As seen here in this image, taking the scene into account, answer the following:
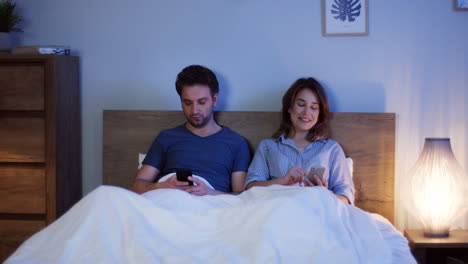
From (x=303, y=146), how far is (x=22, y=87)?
1.56 m

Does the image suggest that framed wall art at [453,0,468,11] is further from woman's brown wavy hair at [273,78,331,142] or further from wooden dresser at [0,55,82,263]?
wooden dresser at [0,55,82,263]

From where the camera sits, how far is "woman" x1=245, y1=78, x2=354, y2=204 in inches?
105

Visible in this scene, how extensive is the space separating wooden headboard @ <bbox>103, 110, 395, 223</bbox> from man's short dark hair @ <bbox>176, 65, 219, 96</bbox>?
24cm

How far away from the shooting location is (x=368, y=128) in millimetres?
2832

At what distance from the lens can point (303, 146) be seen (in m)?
2.77

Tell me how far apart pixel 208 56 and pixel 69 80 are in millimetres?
822

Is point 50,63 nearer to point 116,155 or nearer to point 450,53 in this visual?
point 116,155

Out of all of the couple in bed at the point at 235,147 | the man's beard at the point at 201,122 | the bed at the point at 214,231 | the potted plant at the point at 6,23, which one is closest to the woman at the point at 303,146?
the couple in bed at the point at 235,147

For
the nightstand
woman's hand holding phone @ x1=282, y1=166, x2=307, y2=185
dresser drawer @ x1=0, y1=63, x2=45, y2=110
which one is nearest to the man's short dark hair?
woman's hand holding phone @ x1=282, y1=166, x2=307, y2=185

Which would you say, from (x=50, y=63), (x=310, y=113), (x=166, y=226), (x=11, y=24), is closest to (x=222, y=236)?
(x=166, y=226)

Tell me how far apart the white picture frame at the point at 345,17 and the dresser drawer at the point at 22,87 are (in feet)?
5.27

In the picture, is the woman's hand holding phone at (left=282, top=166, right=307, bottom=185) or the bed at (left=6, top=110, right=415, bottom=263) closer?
the bed at (left=6, top=110, right=415, bottom=263)

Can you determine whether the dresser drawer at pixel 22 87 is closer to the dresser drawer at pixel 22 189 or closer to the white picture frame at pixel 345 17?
the dresser drawer at pixel 22 189

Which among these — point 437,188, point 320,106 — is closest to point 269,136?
point 320,106
